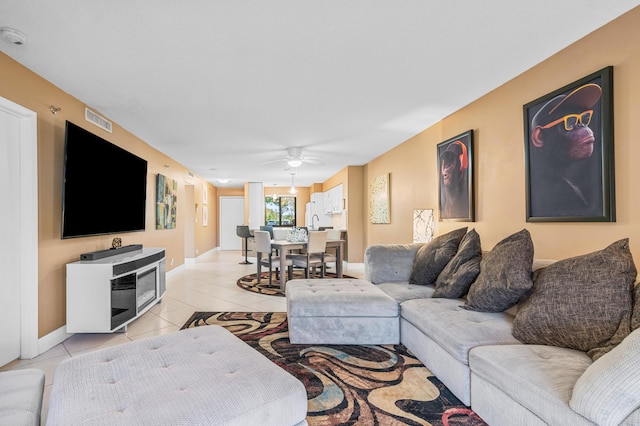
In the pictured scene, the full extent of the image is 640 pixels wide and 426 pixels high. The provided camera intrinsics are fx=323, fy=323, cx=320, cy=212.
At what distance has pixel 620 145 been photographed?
1953 millimetres

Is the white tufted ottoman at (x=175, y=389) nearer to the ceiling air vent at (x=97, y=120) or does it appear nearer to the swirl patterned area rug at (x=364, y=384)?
the swirl patterned area rug at (x=364, y=384)

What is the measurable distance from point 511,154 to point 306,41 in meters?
2.00

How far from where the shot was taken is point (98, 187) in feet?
11.1

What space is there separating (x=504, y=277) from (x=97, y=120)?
4.26 m

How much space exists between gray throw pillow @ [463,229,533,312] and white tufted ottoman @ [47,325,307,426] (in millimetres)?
1536

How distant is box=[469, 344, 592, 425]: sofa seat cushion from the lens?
1288 mm

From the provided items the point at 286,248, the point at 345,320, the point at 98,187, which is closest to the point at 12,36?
the point at 98,187

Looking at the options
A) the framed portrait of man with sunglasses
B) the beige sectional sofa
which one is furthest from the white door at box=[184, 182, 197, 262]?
the framed portrait of man with sunglasses

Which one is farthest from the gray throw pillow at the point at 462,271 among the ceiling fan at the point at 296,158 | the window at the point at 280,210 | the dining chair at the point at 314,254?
the window at the point at 280,210

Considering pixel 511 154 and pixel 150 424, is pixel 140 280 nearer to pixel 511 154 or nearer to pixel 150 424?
pixel 150 424

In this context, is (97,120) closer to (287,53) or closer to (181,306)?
(181,306)

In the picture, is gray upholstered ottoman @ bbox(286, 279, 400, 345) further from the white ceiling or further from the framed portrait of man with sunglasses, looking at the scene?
the white ceiling

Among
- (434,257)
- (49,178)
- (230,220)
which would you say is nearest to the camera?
(49,178)

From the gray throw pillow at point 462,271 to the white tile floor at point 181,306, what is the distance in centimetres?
197
